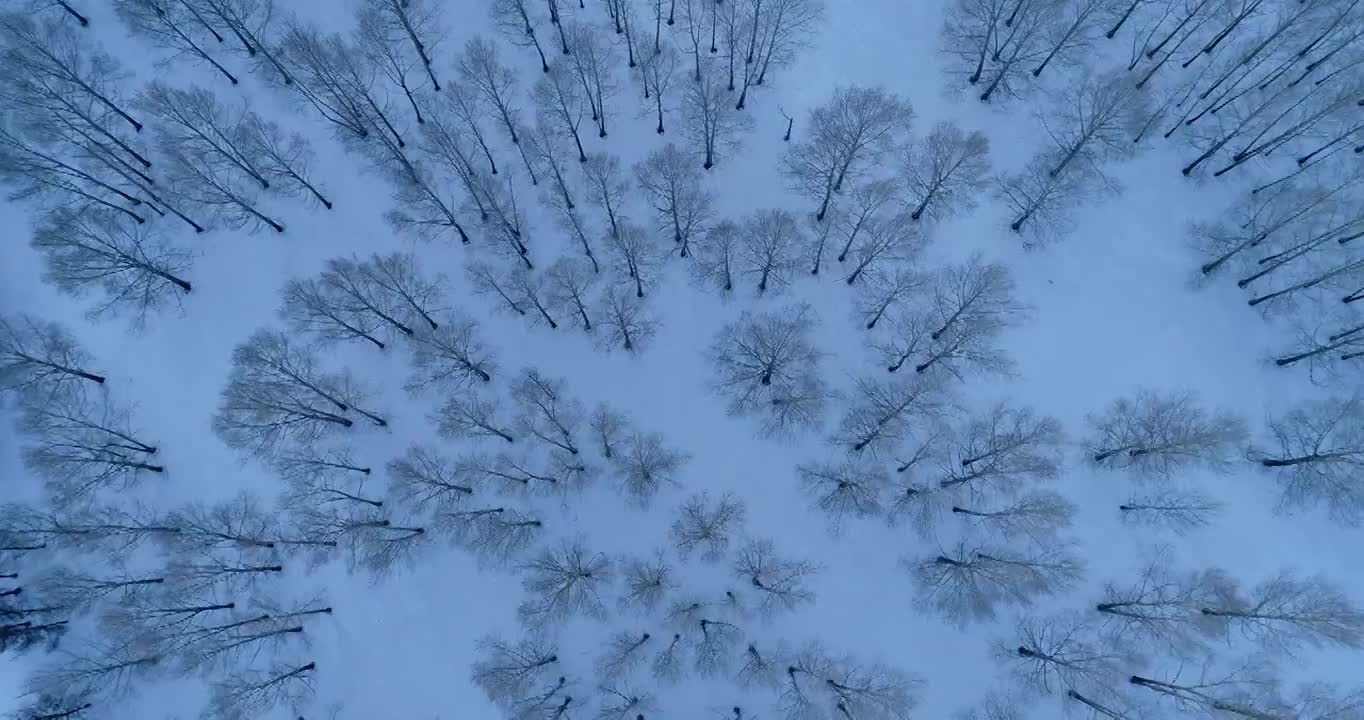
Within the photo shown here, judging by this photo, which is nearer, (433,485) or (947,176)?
(433,485)

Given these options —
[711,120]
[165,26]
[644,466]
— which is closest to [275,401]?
[644,466]

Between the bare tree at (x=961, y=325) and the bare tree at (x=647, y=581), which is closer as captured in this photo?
the bare tree at (x=647, y=581)

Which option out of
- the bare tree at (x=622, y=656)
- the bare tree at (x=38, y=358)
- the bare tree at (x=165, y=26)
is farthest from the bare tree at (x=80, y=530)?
the bare tree at (x=165, y=26)

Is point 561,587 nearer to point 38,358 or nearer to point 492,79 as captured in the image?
point 492,79

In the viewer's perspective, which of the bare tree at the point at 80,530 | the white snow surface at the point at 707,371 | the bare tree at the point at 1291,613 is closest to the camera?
the bare tree at the point at 1291,613

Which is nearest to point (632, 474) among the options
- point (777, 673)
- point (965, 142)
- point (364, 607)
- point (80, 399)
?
point (777, 673)

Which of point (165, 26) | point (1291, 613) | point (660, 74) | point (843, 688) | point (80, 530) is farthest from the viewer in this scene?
point (165, 26)

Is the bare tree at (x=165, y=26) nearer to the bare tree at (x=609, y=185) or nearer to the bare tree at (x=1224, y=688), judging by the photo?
the bare tree at (x=609, y=185)
